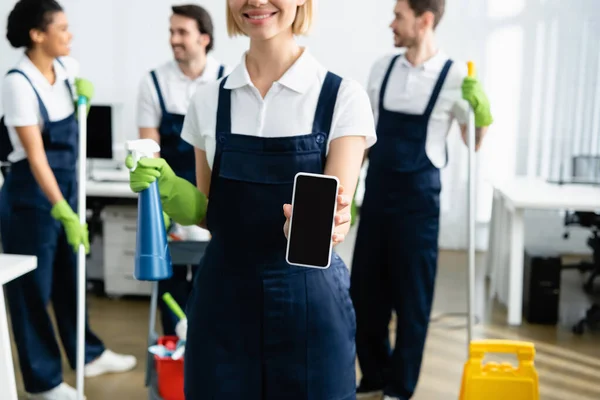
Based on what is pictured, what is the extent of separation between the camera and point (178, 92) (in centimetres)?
312

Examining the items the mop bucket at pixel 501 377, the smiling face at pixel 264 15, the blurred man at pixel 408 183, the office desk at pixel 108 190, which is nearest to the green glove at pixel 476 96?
the blurred man at pixel 408 183

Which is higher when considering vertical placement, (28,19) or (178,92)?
(28,19)

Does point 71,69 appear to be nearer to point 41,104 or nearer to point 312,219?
point 41,104

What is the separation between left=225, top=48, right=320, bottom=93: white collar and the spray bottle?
8.8 inches

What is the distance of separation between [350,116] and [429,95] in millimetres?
1389

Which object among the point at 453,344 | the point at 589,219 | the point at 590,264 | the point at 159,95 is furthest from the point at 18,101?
the point at 590,264

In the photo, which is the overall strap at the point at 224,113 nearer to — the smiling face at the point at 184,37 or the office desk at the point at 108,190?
the smiling face at the point at 184,37

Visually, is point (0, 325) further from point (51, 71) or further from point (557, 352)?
point (557, 352)

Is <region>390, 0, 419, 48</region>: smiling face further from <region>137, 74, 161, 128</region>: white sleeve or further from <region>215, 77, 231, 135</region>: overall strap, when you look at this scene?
<region>215, 77, 231, 135</region>: overall strap

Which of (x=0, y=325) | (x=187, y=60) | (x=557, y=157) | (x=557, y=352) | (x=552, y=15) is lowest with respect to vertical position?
(x=557, y=352)

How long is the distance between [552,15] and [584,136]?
3.22 ft

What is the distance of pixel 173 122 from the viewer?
310 centimetres

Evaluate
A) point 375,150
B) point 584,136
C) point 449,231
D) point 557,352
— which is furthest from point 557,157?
point 375,150

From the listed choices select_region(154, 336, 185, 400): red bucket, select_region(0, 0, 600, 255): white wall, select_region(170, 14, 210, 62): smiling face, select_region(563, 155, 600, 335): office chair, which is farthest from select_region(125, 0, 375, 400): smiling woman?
select_region(0, 0, 600, 255): white wall
